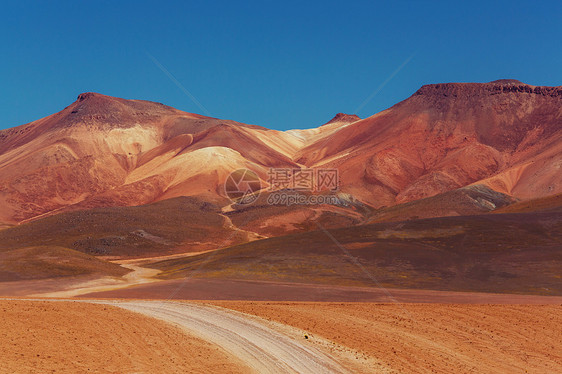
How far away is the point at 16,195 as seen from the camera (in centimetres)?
17088

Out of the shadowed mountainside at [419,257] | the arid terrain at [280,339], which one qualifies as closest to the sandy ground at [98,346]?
the arid terrain at [280,339]

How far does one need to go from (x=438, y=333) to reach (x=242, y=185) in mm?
153206

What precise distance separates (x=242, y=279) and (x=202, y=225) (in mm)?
72387

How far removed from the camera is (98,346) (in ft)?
73.3

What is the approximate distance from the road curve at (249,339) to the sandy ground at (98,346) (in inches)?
36.5

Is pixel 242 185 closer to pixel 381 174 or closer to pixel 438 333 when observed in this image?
pixel 381 174

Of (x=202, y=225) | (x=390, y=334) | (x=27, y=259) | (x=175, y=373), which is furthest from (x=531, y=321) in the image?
(x=202, y=225)

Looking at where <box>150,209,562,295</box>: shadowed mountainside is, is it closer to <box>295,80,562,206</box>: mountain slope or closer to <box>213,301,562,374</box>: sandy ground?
<box>213,301,562,374</box>: sandy ground

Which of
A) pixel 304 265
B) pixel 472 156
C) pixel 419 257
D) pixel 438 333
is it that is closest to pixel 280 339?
pixel 438 333

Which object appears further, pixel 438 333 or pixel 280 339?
pixel 438 333

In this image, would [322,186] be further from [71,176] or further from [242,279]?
[242,279]

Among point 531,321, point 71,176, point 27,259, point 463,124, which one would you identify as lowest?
point 531,321

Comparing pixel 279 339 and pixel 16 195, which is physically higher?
pixel 16 195

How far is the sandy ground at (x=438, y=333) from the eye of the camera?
23.7 meters
